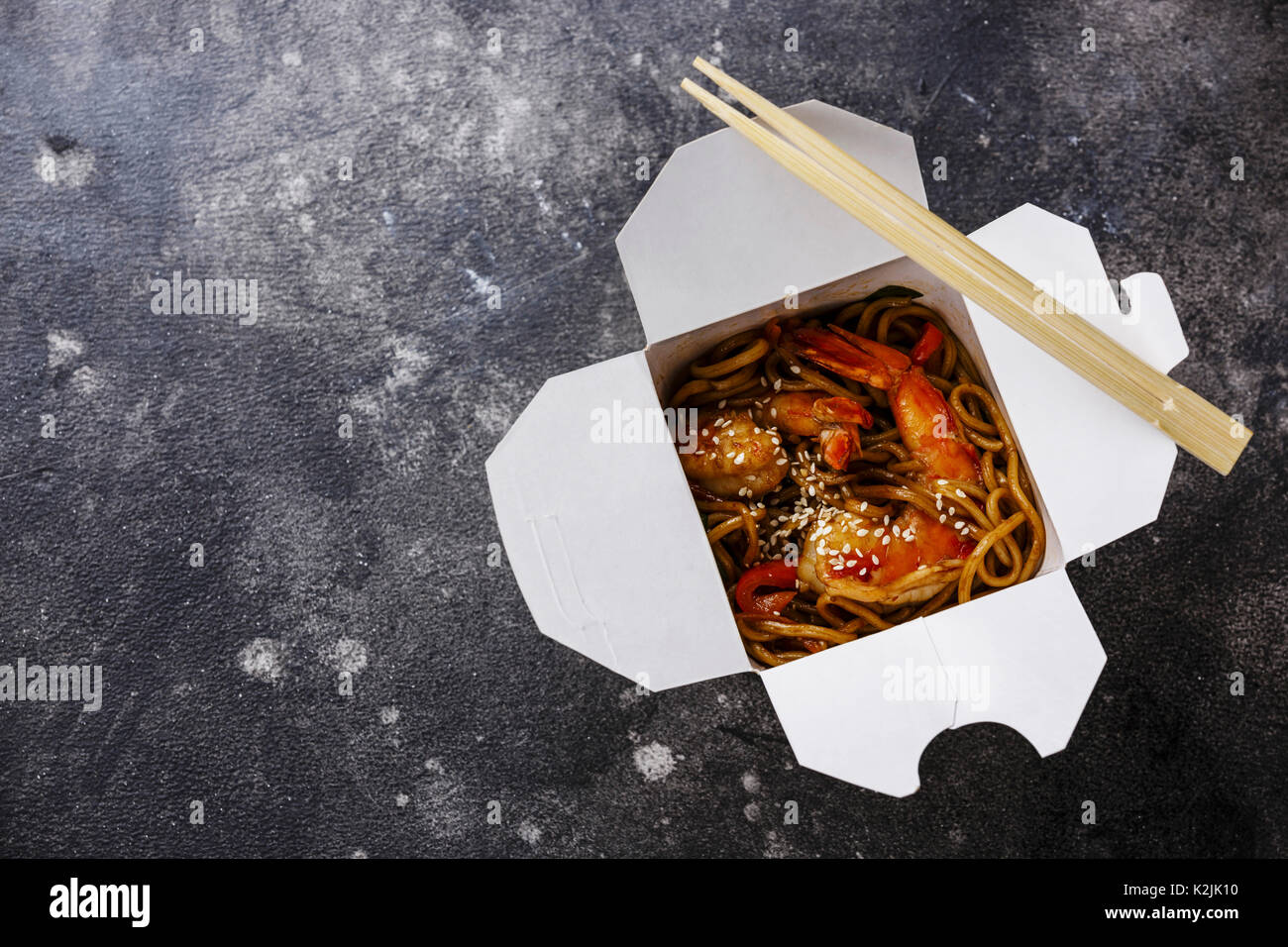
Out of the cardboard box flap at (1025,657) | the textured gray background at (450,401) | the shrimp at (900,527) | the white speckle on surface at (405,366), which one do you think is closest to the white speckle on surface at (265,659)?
the textured gray background at (450,401)

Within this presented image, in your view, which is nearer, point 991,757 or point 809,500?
point 809,500

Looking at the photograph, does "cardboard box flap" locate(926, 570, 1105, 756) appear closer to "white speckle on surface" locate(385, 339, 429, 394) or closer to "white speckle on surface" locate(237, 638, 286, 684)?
"white speckle on surface" locate(385, 339, 429, 394)

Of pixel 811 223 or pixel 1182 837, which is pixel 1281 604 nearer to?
pixel 1182 837

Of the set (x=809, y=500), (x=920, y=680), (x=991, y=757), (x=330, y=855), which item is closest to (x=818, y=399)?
(x=809, y=500)

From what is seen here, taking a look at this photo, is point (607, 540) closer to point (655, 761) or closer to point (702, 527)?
point (702, 527)

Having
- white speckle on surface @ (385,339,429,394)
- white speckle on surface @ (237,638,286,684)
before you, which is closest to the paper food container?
white speckle on surface @ (385,339,429,394)

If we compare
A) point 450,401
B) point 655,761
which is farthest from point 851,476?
point 450,401
